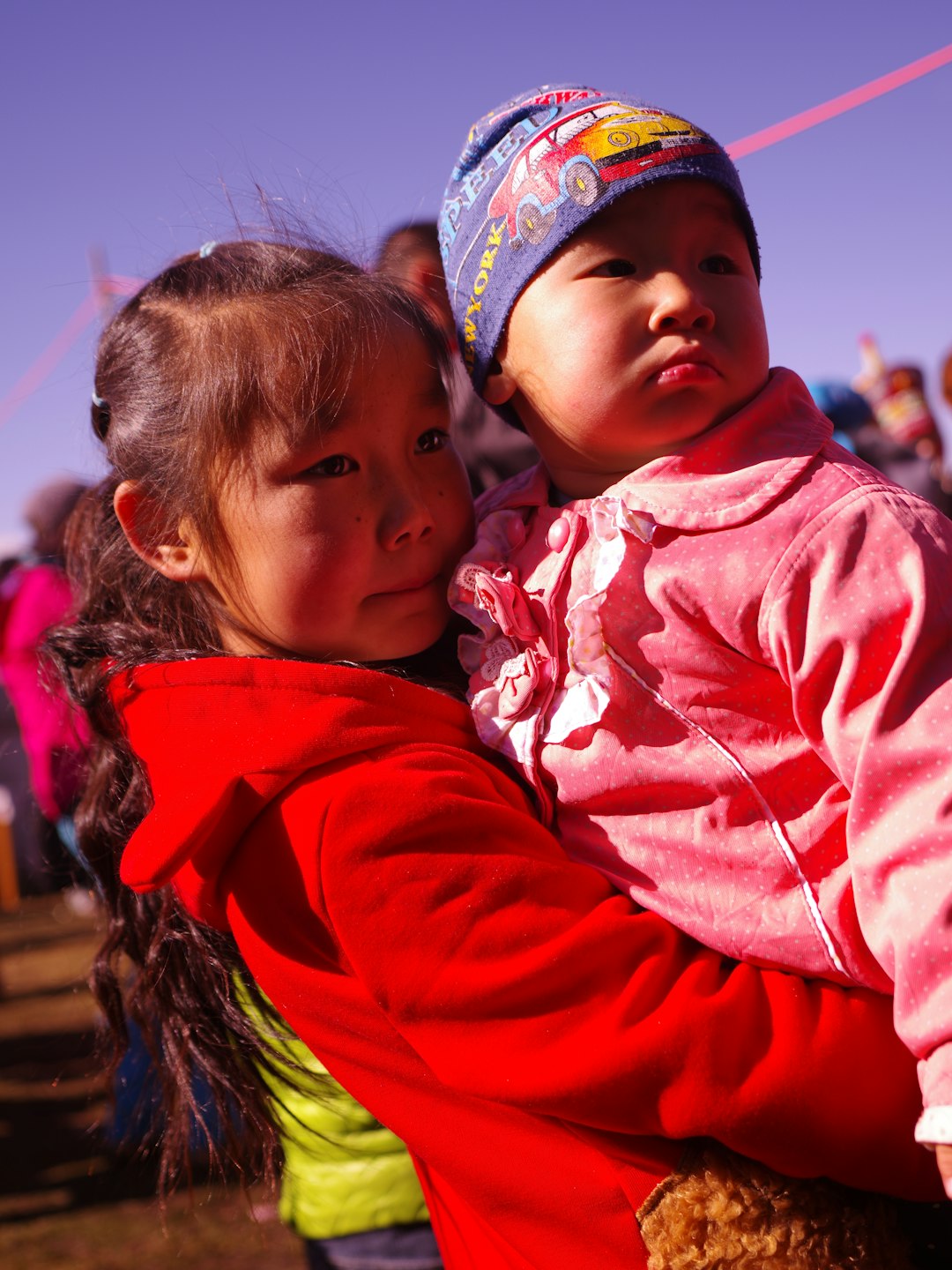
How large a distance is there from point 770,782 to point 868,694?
17 cm

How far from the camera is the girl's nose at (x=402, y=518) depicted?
1.42 metres

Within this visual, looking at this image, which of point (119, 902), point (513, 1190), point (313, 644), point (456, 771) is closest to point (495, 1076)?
point (513, 1190)

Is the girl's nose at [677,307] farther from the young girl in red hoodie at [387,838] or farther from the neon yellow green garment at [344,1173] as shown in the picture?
the neon yellow green garment at [344,1173]

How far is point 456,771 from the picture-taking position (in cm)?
127

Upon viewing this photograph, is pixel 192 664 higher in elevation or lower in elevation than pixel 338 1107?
higher

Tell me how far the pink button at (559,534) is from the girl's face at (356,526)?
6.1 inches

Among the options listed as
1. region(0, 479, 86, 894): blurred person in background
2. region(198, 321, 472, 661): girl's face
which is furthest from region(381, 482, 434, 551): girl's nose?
region(0, 479, 86, 894): blurred person in background

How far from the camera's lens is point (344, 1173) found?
2197 millimetres

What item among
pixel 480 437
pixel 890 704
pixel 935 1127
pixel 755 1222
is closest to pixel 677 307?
pixel 890 704

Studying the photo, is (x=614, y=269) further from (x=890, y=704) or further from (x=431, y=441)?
(x=890, y=704)

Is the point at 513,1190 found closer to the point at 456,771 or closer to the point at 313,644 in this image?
the point at 456,771

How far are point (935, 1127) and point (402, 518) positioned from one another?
0.87m

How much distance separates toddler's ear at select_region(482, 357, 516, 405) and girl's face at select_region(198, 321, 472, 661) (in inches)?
3.1

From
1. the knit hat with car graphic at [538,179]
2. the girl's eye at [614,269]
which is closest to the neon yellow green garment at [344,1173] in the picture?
the knit hat with car graphic at [538,179]
